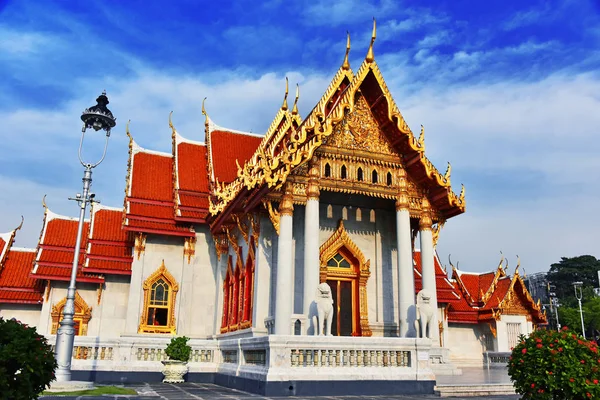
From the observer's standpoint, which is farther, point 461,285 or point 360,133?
point 461,285

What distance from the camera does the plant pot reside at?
13.3 meters

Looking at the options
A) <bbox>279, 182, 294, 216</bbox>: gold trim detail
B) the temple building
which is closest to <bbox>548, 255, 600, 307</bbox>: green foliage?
the temple building

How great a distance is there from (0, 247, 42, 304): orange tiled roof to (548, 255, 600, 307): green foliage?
6520 centimetres

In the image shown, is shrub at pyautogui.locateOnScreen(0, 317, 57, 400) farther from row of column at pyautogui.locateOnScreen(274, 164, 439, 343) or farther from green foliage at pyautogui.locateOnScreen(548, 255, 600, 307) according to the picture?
green foliage at pyautogui.locateOnScreen(548, 255, 600, 307)

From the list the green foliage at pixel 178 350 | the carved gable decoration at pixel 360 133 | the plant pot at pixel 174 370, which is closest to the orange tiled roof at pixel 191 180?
the green foliage at pixel 178 350

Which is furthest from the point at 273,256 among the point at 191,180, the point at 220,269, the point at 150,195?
the point at 150,195

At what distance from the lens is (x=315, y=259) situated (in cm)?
1164

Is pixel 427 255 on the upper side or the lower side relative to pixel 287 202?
lower

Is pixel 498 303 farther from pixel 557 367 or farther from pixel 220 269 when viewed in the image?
pixel 557 367

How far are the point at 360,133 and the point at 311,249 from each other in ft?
11.2

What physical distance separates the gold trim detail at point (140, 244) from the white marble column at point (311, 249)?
639cm

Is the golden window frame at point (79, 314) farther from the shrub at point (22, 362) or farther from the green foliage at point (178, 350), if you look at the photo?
the shrub at point (22, 362)

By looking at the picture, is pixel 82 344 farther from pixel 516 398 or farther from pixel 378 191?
pixel 516 398

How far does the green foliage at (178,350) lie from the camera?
44.0 ft
